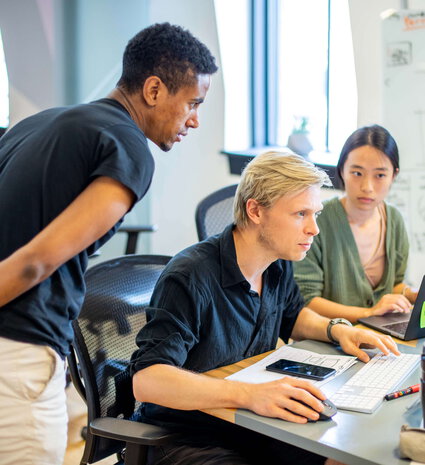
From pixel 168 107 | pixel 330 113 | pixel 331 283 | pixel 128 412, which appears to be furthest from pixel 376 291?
pixel 330 113

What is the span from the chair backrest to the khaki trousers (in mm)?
1295

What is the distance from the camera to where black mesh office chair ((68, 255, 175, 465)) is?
1.56 m

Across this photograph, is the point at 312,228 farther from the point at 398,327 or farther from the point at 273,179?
the point at 398,327

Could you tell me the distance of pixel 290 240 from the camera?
1.66 m

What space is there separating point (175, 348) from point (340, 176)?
1204 millimetres

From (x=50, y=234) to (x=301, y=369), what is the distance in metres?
0.72

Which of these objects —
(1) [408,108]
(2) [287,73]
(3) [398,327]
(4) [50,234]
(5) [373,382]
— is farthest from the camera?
(2) [287,73]

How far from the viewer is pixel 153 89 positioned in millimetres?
1323

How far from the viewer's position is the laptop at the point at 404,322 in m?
1.75

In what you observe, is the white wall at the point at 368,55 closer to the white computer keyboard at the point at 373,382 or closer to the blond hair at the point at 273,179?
the blond hair at the point at 273,179

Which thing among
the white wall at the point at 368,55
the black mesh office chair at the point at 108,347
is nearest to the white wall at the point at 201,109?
the white wall at the point at 368,55

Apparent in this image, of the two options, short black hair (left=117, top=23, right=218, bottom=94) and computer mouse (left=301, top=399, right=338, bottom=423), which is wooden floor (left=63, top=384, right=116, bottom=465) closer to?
computer mouse (left=301, top=399, right=338, bottom=423)

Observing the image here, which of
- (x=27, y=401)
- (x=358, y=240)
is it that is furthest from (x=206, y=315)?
(x=358, y=240)

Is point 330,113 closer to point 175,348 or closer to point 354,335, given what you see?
point 354,335
